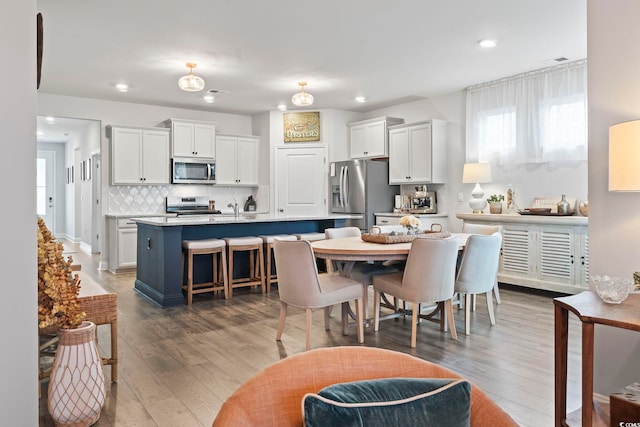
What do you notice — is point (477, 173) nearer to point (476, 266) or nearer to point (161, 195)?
point (476, 266)

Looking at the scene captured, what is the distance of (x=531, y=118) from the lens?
5.56 m

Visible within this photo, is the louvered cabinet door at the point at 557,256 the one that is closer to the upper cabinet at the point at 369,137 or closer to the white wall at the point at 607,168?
the white wall at the point at 607,168

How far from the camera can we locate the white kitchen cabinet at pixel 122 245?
6.84 meters

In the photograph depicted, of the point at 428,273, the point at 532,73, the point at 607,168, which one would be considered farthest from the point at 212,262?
the point at 532,73

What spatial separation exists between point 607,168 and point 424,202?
4.63 meters

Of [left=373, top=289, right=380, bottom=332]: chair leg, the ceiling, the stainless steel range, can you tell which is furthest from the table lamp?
the stainless steel range

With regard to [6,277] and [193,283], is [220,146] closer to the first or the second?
[193,283]

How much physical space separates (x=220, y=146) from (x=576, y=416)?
6876 millimetres

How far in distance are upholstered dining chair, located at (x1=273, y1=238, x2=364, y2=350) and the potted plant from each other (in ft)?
10.3

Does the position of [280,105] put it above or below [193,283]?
above

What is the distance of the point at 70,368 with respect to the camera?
2205 millimetres

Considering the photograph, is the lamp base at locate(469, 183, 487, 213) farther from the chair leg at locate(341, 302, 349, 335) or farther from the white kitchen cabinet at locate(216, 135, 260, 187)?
the white kitchen cabinet at locate(216, 135, 260, 187)

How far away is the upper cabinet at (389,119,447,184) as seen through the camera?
21.5ft

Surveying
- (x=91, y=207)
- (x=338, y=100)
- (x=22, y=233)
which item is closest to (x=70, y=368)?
(x=22, y=233)
